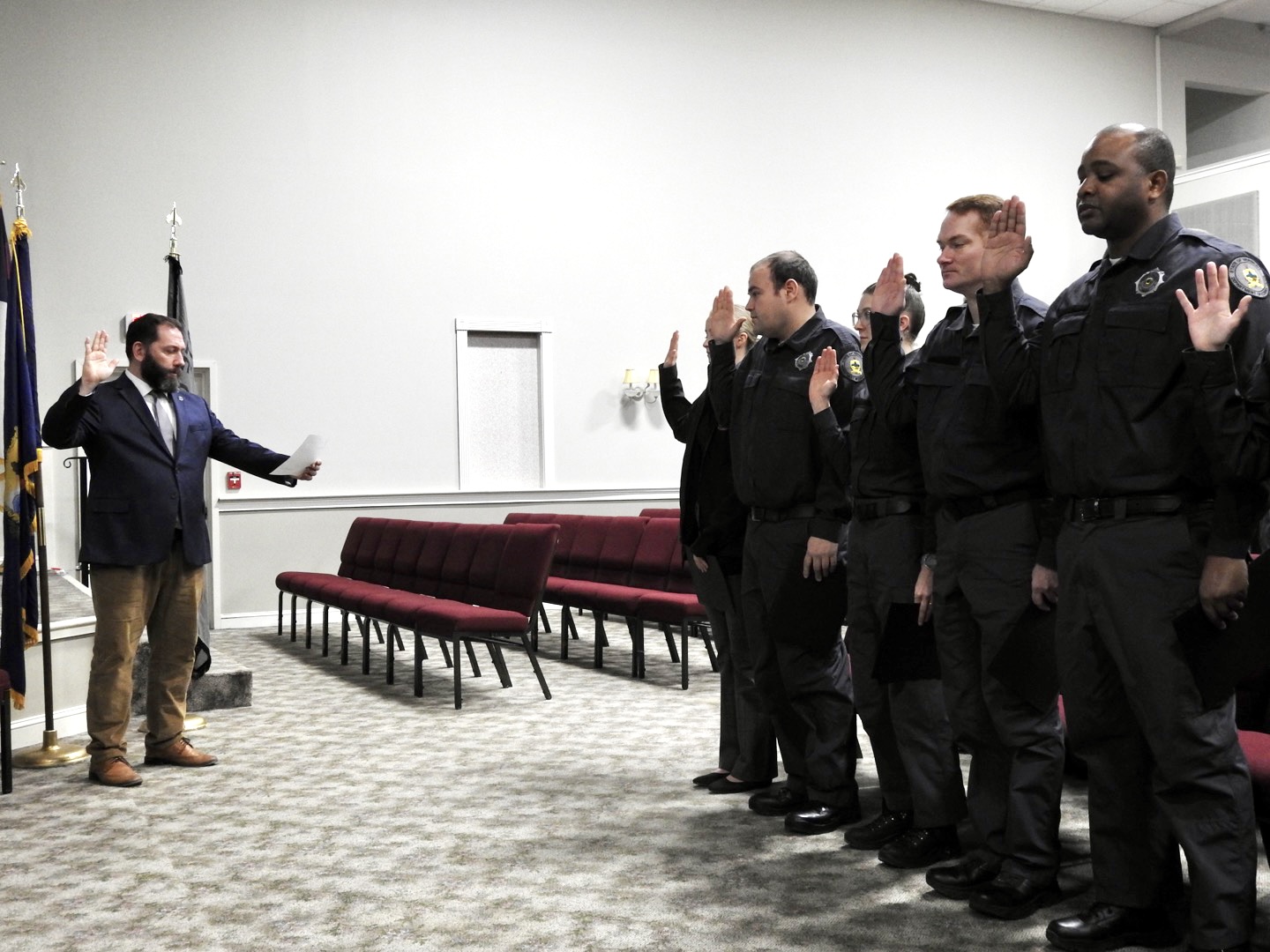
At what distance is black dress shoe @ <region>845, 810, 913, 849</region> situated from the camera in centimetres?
327

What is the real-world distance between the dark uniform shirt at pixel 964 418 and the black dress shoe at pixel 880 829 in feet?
3.13

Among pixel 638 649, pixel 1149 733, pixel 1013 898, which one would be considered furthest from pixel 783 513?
pixel 638 649

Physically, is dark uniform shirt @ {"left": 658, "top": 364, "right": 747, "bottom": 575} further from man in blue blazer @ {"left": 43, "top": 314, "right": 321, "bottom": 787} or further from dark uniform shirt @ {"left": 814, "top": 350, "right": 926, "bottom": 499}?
man in blue blazer @ {"left": 43, "top": 314, "right": 321, "bottom": 787}

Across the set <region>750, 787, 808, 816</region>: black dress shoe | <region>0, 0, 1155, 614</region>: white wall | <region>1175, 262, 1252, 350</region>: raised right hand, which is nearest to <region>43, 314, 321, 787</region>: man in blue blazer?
<region>750, 787, 808, 816</region>: black dress shoe

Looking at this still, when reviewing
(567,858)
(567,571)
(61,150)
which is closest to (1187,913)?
(567,858)

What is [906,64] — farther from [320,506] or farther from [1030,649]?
[1030,649]

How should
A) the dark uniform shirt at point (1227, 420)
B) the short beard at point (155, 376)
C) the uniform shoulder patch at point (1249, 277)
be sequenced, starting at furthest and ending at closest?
the short beard at point (155, 376) → the uniform shoulder patch at point (1249, 277) → the dark uniform shirt at point (1227, 420)

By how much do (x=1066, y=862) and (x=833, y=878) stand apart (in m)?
0.61

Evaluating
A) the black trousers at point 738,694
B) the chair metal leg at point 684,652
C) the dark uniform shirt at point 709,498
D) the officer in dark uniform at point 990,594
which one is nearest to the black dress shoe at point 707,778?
the black trousers at point 738,694

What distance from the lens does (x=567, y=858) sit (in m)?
3.28

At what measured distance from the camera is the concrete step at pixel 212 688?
563 cm

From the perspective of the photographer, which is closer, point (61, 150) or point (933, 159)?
point (61, 150)

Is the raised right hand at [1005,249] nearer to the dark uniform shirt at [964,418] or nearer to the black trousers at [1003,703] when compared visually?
the dark uniform shirt at [964,418]

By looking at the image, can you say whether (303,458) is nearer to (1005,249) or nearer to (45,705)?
(45,705)
